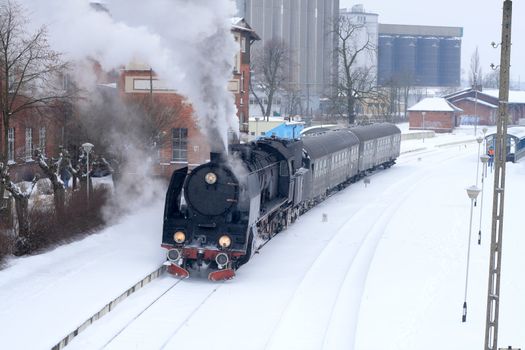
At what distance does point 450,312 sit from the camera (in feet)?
54.6

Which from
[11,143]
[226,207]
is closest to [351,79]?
[11,143]

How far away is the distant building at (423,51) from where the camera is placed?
573ft

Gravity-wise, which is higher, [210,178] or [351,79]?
[351,79]

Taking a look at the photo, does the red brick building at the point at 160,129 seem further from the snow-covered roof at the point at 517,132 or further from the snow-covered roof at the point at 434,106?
the snow-covered roof at the point at 434,106

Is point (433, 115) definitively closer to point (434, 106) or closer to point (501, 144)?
point (434, 106)

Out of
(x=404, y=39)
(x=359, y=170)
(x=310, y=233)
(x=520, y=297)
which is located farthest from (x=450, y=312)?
(x=404, y=39)

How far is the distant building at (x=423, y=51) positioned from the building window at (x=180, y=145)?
13912 cm

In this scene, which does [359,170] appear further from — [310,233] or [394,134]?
[310,233]

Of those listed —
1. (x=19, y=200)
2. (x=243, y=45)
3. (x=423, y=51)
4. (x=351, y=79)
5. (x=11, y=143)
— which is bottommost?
(x=19, y=200)

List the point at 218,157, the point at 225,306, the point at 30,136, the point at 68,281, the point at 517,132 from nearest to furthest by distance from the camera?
1. the point at 225,306
2. the point at 68,281
3. the point at 218,157
4. the point at 30,136
5. the point at 517,132

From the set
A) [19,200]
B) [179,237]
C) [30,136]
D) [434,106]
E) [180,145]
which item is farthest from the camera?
[434,106]

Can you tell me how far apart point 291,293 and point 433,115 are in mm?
72778

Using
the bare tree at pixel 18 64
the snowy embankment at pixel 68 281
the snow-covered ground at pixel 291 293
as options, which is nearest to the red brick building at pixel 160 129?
the bare tree at pixel 18 64

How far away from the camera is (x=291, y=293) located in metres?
18.9
